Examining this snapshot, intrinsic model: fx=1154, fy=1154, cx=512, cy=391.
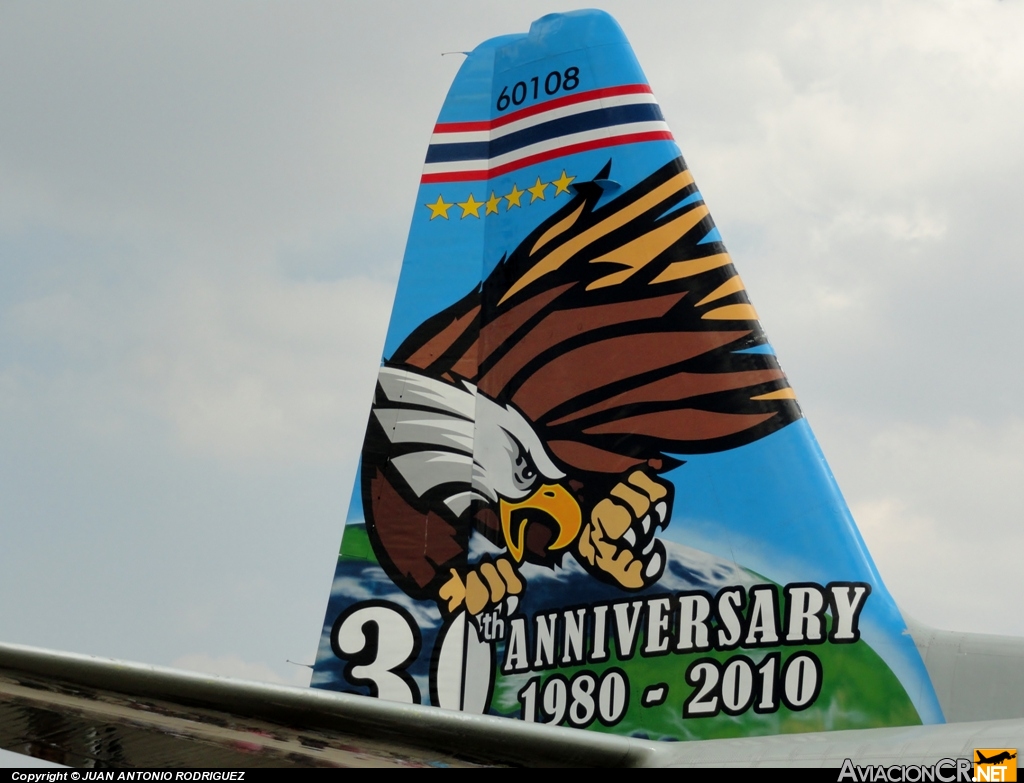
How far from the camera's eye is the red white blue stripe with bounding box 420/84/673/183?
28.3 ft

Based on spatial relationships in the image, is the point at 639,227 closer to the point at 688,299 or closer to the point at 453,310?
the point at 688,299

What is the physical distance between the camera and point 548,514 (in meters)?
7.86

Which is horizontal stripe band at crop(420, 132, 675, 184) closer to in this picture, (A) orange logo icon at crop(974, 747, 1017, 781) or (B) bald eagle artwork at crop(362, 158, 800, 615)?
(B) bald eagle artwork at crop(362, 158, 800, 615)

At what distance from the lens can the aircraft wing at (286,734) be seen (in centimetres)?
456

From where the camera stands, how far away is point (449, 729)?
4.93m

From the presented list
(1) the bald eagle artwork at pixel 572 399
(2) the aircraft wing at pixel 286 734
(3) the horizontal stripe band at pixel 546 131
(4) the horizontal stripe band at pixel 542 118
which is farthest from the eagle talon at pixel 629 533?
(4) the horizontal stripe band at pixel 542 118

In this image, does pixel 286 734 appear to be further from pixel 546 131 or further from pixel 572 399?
pixel 546 131

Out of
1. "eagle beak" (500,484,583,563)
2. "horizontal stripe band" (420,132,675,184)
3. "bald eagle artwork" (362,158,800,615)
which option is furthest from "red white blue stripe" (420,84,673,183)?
"eagle beak" (500,484,583,563)

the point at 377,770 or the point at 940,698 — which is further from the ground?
the point at 940,698

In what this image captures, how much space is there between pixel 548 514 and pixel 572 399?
834mm

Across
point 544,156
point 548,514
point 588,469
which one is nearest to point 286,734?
point 548,514

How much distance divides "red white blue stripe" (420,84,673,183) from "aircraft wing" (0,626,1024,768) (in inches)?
184

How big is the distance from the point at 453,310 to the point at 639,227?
158 centimetres

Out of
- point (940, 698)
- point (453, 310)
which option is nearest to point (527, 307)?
point (453, 310)
